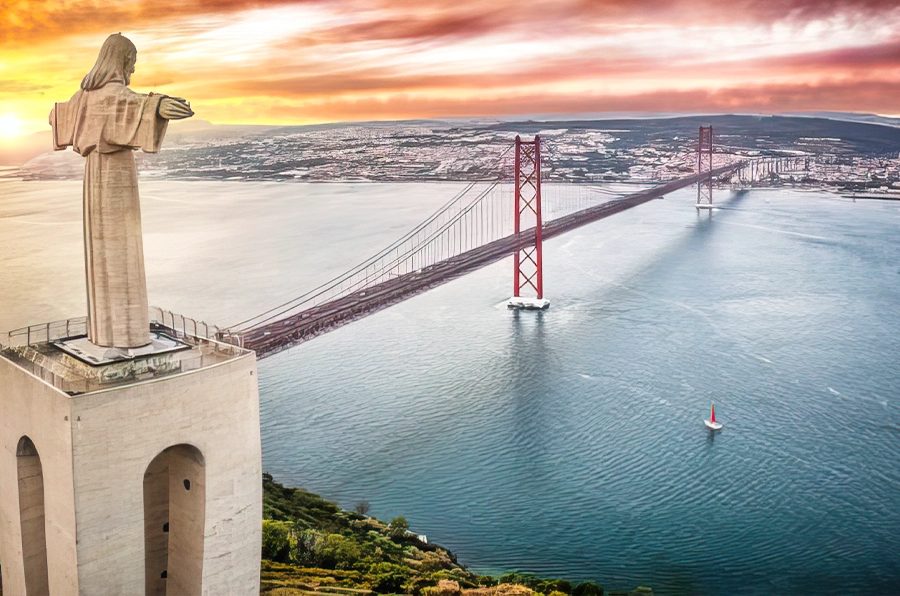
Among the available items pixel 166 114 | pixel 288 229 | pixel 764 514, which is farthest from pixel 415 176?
pixel 166 114

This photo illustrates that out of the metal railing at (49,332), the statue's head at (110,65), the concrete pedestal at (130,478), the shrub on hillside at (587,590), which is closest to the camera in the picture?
the concrete pedestal at (130,478)

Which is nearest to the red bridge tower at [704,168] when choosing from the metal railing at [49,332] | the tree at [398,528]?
the tree at [398,528]

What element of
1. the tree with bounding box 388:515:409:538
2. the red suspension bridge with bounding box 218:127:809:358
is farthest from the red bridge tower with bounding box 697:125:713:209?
the tree with bounding box 388:515:409:538

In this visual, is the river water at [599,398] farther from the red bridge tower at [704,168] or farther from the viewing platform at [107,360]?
the red bridge tower at [704,168]

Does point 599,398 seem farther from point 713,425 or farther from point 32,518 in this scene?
point 32,518

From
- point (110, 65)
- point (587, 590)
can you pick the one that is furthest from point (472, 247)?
point (110, 65)
